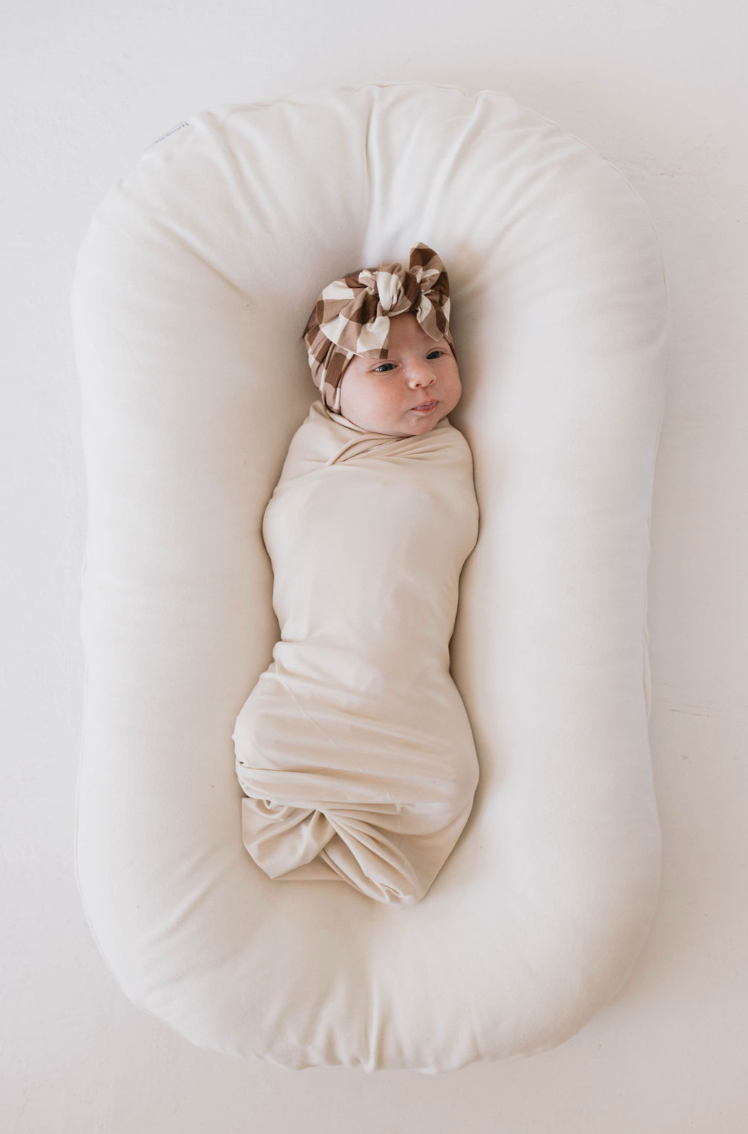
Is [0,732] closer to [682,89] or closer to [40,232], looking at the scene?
[40,232]

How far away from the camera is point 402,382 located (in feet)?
4.19

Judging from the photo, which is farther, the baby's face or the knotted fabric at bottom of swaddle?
the baby's face

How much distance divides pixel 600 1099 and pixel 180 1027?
64 cm

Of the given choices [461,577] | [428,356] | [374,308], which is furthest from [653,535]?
[374,308]

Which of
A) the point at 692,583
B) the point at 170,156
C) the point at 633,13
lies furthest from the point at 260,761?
the point at 633,13

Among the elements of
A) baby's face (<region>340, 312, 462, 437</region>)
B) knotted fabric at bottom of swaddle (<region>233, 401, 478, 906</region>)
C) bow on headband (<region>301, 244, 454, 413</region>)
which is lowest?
knotted fabric at bottom of swaddle (<region>233, 401, 478, 906</region>)

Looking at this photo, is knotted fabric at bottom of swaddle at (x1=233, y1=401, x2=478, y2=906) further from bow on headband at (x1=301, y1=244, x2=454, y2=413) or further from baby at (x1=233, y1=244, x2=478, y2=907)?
bow on headband at (x1=301, y1=244, x2=454, y2=413)

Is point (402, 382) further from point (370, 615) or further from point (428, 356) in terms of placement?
point (370, 615)

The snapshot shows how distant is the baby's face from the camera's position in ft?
4.18

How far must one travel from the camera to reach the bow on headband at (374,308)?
125 centimetres

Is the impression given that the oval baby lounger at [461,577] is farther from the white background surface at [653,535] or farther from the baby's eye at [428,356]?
the white background surface at [653,535]

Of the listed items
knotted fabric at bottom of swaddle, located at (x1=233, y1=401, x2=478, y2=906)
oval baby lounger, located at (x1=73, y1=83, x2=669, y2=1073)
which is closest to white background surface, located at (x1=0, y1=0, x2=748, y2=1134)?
oval baby lounger, located at (x1=73, y1=83, x2=669, y2=1073)

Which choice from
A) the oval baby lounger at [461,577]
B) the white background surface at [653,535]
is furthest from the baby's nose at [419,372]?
the white background surface at [653,535]

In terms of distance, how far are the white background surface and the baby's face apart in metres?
0.39
